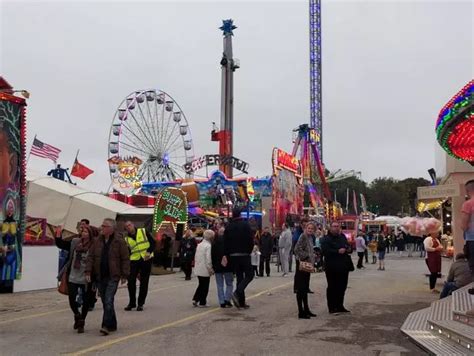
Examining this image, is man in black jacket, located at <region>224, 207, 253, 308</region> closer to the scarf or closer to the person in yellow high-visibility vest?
the person in yellow high-visibility vest

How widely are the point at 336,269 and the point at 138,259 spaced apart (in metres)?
3.57

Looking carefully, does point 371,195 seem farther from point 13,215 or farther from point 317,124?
point 13,215

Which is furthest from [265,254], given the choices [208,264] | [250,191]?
[250,191]

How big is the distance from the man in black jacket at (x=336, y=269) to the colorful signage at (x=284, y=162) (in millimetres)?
24757

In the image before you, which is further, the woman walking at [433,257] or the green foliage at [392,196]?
the green foliage at [392,196]

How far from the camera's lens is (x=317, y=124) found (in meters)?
78.5

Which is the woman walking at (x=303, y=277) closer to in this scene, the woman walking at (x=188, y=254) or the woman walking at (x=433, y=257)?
the woman walking at (x=433, y=257)

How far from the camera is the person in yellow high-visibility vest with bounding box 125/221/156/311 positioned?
10258 mm

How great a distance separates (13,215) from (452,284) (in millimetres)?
9820

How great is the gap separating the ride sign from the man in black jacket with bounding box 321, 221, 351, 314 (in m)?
12.4

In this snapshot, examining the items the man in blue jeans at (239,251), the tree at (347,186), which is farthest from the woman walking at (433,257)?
the tree at (347,186)

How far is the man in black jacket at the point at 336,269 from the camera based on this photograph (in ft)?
31.2

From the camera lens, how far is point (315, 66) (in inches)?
3091

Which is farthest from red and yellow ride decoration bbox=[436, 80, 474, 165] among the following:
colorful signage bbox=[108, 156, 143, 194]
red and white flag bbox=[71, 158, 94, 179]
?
colorful signage bbox=[108, 156, 143, 194]
